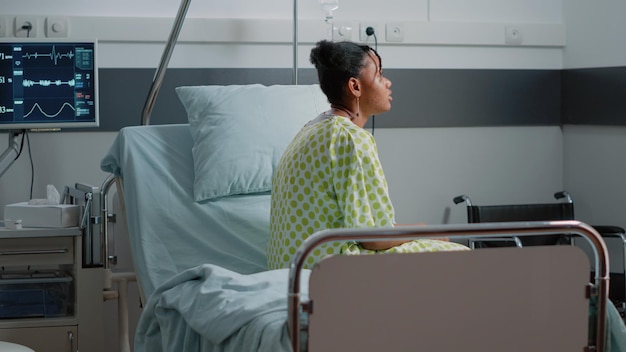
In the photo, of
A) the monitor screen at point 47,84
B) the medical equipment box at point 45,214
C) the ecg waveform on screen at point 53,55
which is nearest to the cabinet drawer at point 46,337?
the medical equipment box at point 45,214

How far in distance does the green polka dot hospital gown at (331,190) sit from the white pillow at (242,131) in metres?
0.51

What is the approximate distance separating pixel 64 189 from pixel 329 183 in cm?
156

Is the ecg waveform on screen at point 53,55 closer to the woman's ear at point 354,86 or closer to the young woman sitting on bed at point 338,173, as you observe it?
the young woman sitting on bed at point 338,173

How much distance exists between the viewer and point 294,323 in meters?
1.99

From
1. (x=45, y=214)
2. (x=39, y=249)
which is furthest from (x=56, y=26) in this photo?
(x=39, y=249)

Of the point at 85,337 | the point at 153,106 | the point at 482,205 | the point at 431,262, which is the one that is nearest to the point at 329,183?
the point at 431,262

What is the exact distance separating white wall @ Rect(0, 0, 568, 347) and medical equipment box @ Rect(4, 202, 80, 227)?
2.00 feet

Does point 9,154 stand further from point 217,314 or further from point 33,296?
point 217,314

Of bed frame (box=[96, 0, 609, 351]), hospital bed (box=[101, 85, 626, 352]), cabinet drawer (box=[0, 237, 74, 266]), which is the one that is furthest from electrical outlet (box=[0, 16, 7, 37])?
bed frame (box=[96, 0, 609, 351])

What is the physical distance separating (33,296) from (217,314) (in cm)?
137

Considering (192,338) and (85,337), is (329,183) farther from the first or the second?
(85,337)

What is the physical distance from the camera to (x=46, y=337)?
3.45 meters

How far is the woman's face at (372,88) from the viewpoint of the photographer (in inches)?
122

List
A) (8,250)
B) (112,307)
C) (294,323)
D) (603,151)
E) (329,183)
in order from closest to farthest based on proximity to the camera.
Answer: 1. (294,323)
2. (329,183)
3. (8,250)
4. (112,307)
5. (603,151)
